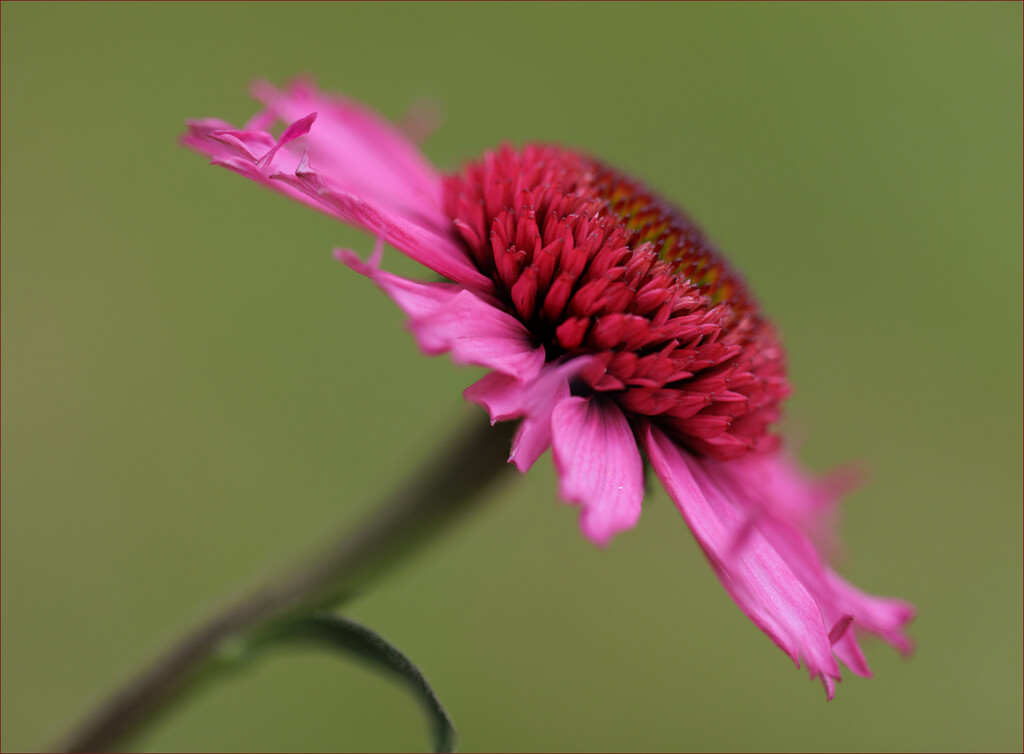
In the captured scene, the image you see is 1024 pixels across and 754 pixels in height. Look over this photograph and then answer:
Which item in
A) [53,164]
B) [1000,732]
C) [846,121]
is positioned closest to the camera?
[1000,732]

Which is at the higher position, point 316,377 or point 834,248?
point 834,248

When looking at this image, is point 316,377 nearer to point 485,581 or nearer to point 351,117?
point 485,581

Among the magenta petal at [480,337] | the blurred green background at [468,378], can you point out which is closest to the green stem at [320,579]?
the magenta petal at [480,337]

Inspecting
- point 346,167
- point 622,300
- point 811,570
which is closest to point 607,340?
point 622,300

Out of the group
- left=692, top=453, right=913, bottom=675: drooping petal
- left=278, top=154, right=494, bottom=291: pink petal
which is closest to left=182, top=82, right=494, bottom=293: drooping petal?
left=278, top=154, right=494, bottom=291: pink petal

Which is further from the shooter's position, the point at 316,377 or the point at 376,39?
the point at 376,39

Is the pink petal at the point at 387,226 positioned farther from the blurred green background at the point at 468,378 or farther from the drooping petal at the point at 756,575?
the blurred green background at the point at 468,378

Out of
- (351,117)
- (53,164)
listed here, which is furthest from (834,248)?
(351,117)

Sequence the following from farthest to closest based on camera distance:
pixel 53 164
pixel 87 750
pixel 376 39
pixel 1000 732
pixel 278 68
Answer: pixel 376 39, pixel 278 68, pixel 53 164, pixel 1000 732, pixel 87 750

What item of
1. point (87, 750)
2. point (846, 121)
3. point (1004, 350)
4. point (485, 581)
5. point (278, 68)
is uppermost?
point (846, 121)
